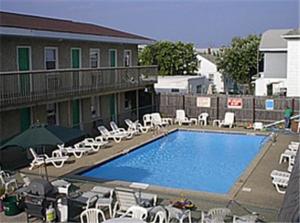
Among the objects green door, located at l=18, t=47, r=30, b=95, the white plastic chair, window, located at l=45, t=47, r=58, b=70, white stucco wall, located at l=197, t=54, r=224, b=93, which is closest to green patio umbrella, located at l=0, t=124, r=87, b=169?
the white plastic chair

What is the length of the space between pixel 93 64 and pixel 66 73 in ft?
15.3

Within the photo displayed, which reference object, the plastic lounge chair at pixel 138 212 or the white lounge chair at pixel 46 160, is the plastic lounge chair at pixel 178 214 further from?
the white lounge chair at pixel 46 160

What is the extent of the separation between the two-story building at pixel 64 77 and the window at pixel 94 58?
0.19ft

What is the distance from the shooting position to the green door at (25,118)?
745 inches

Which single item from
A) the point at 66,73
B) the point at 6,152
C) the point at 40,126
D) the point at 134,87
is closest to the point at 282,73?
the point at 134,87

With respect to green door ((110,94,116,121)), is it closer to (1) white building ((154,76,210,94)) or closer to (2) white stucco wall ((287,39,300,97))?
(1) white building ((154,76,210,94))

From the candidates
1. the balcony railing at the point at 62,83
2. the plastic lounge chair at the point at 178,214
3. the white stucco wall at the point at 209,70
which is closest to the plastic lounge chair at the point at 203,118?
the balcony railing at the point at 62,83

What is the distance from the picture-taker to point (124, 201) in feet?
36.8

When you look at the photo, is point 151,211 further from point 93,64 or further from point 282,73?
point 282,73

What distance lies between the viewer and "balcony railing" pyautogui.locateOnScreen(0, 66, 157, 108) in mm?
16656

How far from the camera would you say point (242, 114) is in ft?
89.5

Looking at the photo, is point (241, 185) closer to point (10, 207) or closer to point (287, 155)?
point (287, 155)

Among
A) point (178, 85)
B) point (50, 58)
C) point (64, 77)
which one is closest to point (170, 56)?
point (178, 85)

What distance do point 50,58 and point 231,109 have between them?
12.2 m
